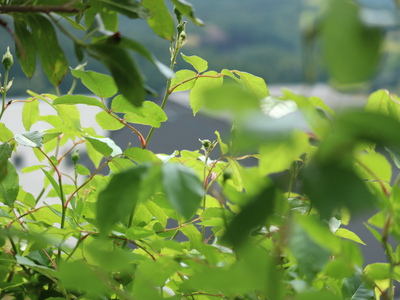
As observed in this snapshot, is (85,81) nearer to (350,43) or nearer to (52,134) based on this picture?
(52,134)

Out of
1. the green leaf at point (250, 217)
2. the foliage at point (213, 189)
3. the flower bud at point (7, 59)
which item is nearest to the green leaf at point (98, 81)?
the foliage at point (213, 189)

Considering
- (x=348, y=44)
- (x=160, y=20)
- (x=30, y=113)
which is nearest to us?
(x=348, y=44)

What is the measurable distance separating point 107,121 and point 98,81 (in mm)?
44

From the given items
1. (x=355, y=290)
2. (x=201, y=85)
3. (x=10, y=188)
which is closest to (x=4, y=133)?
(x=10, y=188)

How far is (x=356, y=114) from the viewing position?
0.10m

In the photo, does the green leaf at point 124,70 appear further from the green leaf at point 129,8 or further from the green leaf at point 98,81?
the green leaf at point 98,81

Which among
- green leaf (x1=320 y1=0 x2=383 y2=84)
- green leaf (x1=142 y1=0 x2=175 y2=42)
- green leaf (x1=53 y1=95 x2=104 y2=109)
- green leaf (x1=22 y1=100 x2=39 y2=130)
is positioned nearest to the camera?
green leaf (x1=320 y1=0 x2=383 y2=84)

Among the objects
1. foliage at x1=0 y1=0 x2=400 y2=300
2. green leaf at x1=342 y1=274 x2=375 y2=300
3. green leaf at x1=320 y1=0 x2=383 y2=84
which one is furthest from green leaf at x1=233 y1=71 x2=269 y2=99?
green leaf at x1=320 y1=0 x2=383 y2=84

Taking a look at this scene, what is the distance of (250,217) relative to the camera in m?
0.11

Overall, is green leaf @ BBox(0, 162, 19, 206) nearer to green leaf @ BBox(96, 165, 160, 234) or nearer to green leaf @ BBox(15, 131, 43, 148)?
green leaf @ BBox(15, 131, 43, 148)

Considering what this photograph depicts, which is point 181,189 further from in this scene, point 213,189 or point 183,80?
point 183,80

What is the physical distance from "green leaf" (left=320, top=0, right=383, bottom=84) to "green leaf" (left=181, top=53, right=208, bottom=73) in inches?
10.8

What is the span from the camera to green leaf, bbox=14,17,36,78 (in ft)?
0.80

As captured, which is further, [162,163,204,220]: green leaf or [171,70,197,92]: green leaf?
[171,70,197,92]: green leaf
